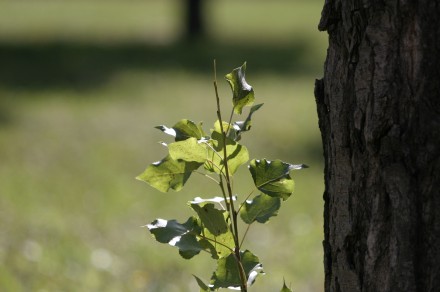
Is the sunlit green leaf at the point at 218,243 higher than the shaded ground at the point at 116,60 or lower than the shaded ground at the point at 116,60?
higher

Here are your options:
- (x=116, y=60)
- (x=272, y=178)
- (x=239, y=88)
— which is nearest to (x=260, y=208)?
(x=272, y=178)

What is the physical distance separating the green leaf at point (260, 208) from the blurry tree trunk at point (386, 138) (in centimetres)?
16

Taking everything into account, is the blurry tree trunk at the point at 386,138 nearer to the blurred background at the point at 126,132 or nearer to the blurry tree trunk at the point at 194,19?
the blurred background at the point at 126,132

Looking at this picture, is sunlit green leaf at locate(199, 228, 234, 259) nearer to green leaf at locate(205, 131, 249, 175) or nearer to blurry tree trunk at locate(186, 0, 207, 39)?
green leaf at locate(205, 131, 249, 175)

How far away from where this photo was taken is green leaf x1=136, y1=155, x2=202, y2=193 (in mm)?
2271

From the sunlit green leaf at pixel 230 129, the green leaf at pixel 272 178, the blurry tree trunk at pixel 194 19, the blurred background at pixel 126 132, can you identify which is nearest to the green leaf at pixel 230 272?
the green leaf at pixel 272 178

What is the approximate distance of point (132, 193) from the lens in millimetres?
8539

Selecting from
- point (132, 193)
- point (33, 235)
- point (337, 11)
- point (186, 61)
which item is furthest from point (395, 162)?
point (186, 61)

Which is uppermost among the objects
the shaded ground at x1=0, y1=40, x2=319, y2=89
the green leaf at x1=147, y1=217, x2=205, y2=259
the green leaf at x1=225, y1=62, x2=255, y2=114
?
the green leaf at x1=225, y1=62, x2=255, y2=114

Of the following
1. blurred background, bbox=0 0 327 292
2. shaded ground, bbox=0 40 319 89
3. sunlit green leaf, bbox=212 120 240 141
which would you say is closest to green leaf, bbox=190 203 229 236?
sunlit green leaf, bbox=212 120 240 141

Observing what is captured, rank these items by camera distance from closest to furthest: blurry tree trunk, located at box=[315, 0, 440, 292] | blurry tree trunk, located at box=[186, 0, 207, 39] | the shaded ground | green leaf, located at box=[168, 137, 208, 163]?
blurry tree trunk, located at box=[315, 0, 440, 292] < green leaf, located at box=[168, 137, 208, 163] < the shaded ground < blurry tree trunk, located at box=[186, 0, 207, 39]

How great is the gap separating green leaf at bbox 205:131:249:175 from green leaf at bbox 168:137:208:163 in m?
0.03

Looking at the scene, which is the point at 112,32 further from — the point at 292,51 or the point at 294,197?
the point at 294,197

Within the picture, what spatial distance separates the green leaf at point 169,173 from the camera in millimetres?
2271
